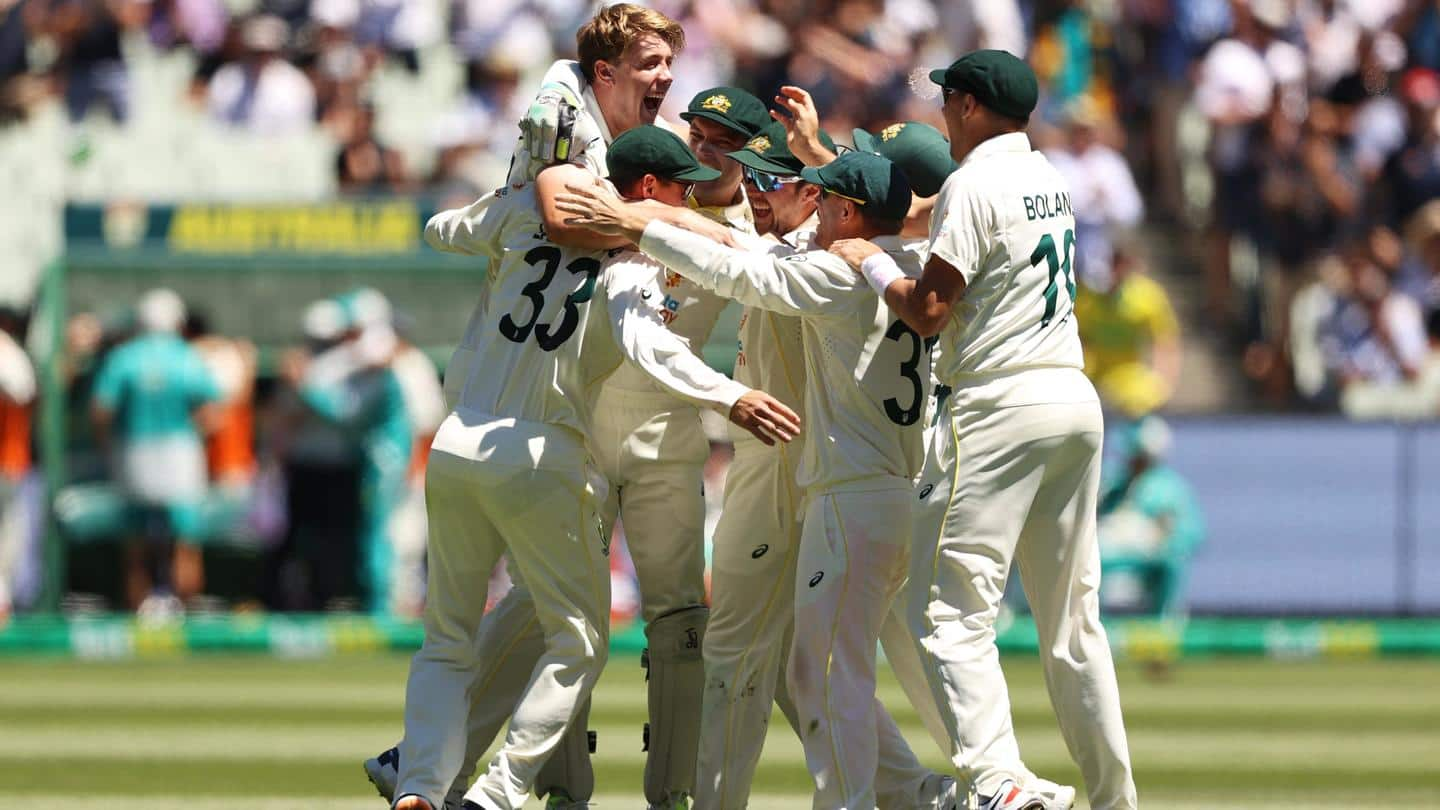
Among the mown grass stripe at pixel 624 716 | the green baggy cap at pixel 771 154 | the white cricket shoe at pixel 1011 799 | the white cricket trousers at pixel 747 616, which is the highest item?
Result: the green baggy cap at pixel 771 154

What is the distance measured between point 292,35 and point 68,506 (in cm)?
473

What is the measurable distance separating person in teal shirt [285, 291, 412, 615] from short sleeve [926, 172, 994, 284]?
8.78 m

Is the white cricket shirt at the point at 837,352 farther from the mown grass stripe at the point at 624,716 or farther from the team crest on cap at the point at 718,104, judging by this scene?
the mown grass stripe at the point at 624,716

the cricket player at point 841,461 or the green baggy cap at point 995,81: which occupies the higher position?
the green baggy cap at point 995,81

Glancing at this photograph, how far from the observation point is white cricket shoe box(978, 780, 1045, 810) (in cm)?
718

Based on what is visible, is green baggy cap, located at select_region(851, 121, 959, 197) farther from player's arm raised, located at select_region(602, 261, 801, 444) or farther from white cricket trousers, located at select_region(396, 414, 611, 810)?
white cricket trousers, located at select_region(396, 414, 611, 810)

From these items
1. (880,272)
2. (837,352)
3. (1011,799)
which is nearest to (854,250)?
(880,272)

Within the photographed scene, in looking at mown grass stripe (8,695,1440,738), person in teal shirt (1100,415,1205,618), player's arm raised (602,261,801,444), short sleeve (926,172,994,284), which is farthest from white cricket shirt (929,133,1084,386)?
person in teal shirt (1100,415,1205,618)

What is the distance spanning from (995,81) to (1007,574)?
5.12 feet

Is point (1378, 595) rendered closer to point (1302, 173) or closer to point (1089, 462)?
point (1302, 173)

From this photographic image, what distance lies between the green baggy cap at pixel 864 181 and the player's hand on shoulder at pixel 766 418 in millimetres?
773

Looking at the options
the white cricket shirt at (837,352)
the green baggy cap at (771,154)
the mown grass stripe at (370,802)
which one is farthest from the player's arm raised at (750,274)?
the mown grass stripe at (370,802)

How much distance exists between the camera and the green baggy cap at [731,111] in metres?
8.22

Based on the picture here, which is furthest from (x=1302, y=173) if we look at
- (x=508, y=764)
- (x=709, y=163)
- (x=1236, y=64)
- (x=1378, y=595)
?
(x=508, y=764)
